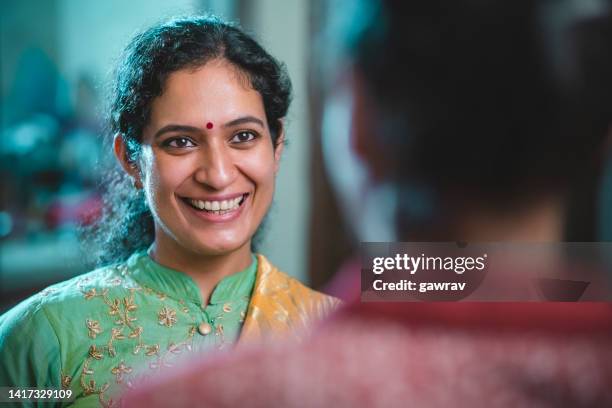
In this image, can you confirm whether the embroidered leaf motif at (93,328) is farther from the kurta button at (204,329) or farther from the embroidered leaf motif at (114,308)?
the kurta button at (204,329)

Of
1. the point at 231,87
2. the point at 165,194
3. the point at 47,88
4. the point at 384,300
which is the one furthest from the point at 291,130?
the point at 47,88

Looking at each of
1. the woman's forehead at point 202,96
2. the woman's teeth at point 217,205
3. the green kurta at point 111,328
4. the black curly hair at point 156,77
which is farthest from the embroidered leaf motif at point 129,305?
the woman's forehead at point 202,96

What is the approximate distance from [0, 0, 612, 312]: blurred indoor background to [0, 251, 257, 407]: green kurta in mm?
104

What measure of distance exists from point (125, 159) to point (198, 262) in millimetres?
229

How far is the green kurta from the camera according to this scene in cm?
128

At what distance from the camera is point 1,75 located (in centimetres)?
145

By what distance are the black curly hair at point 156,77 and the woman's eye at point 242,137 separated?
6 centimetres

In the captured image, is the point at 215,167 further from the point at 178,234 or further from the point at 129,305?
the point at 129,305

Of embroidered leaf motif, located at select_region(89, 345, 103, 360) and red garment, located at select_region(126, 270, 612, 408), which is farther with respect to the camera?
red garment, located at select_region(126, 270, 612, 408)

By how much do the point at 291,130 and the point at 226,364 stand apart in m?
0.45

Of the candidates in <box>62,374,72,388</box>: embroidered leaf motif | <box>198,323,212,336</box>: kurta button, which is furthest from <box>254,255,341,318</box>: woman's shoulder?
<box>62,374,72,388</box>: embroidered leaf motif

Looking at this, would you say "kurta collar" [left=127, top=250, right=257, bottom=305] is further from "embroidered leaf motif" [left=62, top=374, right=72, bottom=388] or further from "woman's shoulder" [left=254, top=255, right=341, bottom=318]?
"embroidered leaf motif" [left=62, top=374, right=72, bottom=388]

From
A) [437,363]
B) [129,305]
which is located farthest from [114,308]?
[437,363]

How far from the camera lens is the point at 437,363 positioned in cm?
141
